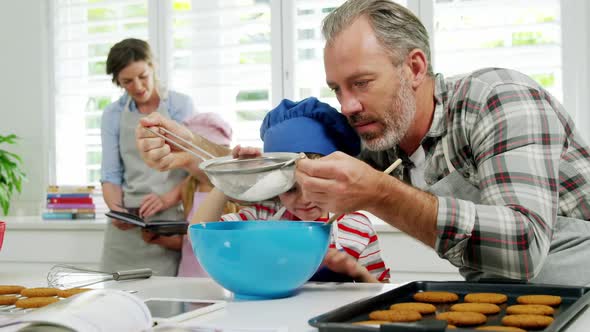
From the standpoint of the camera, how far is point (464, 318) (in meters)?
0.92

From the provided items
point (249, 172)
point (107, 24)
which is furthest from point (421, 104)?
point (107, 24)

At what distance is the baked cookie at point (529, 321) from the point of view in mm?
877

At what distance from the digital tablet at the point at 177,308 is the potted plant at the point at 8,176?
3.02 metres

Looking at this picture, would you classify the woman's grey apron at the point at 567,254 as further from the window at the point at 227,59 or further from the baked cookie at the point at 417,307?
the window at the point at 227,59

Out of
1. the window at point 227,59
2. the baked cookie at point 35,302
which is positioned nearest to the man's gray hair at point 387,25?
the baked cookie at point 35,302

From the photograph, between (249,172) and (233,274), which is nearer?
(233,274)

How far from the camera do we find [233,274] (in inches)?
46.2

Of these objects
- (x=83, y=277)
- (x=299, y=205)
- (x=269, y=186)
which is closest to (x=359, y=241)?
(x=299, y=205)

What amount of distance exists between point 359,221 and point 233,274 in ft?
2.03

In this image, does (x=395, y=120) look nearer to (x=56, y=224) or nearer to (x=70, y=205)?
(x=56, y=224)

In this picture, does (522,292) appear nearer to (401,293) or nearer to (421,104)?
(401,293)

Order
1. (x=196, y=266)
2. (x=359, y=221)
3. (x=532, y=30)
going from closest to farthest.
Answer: (x=359, y=221), (x=196, y=266), (x=532, y=30)

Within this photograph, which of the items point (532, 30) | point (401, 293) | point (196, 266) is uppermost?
point (532, 30)

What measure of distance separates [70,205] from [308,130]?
2488 mm
